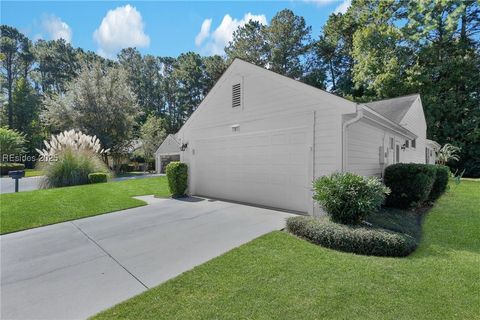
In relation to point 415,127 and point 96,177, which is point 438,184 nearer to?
point 415,127

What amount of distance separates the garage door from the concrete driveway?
31.1 inches

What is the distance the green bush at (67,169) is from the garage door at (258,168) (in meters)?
6.00

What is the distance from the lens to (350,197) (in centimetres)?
514

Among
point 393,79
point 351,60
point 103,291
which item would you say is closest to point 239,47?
point 351,60

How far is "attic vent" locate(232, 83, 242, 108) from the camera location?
895 cm

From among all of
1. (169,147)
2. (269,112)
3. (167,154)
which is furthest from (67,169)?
(169,147)

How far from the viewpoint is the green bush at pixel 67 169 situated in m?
11.9

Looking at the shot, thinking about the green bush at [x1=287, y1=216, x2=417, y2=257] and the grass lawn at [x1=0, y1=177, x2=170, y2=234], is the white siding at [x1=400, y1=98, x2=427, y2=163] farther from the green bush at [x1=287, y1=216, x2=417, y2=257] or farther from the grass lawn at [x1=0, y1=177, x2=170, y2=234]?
the grass lawn at [x1=0, y1=177, x2=170, y2=234]

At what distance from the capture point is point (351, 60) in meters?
30.7

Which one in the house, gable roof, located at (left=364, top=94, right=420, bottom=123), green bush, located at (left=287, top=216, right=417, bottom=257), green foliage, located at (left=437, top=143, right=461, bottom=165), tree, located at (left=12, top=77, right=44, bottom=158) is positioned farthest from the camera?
tree, located at (left=12, top=77, right=44, bottom=158)

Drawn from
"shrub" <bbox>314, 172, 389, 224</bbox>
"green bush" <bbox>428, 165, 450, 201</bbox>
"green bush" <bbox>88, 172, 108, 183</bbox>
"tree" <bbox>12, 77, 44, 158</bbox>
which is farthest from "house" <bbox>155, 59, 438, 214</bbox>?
"tree" <bbox>12, 77, 44, 158</bbox>

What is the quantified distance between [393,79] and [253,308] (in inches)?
958

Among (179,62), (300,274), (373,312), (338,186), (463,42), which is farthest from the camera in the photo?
(179,62)

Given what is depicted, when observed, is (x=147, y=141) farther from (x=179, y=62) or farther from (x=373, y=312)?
(x=373, y=312)
